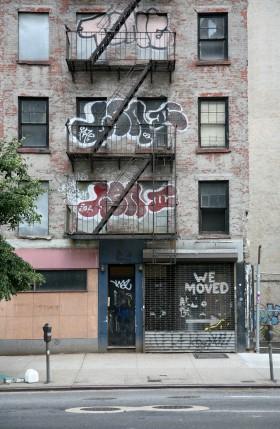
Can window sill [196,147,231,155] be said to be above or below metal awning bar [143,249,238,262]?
above

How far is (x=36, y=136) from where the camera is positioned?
23.1 m

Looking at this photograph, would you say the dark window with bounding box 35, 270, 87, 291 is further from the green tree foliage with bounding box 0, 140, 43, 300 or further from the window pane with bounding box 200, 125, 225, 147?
the window pane with bounding box 200, 125, 225, 147

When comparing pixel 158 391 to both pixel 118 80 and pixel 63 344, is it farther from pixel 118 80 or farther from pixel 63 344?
pixel 118 80

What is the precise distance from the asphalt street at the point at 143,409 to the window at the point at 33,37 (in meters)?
11.9

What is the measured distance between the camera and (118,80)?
23.0 metres

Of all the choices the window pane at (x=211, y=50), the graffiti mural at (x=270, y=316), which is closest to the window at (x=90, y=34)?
the window pane at (x=211, y=50)

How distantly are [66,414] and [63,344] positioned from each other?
991 centimetres

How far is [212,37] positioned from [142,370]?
11376mm

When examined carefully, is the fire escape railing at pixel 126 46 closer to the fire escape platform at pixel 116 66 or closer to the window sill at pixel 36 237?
the fire escape platform at pixel 116 66

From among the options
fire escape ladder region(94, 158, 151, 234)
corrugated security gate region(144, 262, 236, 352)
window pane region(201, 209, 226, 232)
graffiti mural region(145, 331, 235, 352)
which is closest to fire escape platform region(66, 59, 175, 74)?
fire escape ladder region(94, 158, 151, 234)

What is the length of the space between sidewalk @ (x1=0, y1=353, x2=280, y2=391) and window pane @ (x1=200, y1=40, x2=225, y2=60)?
32.1ft

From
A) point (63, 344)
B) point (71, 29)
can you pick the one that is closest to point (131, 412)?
point (63, 344)

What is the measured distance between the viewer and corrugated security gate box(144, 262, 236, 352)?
22.5 meters

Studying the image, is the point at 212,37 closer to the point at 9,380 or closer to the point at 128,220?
the point at 128,220
